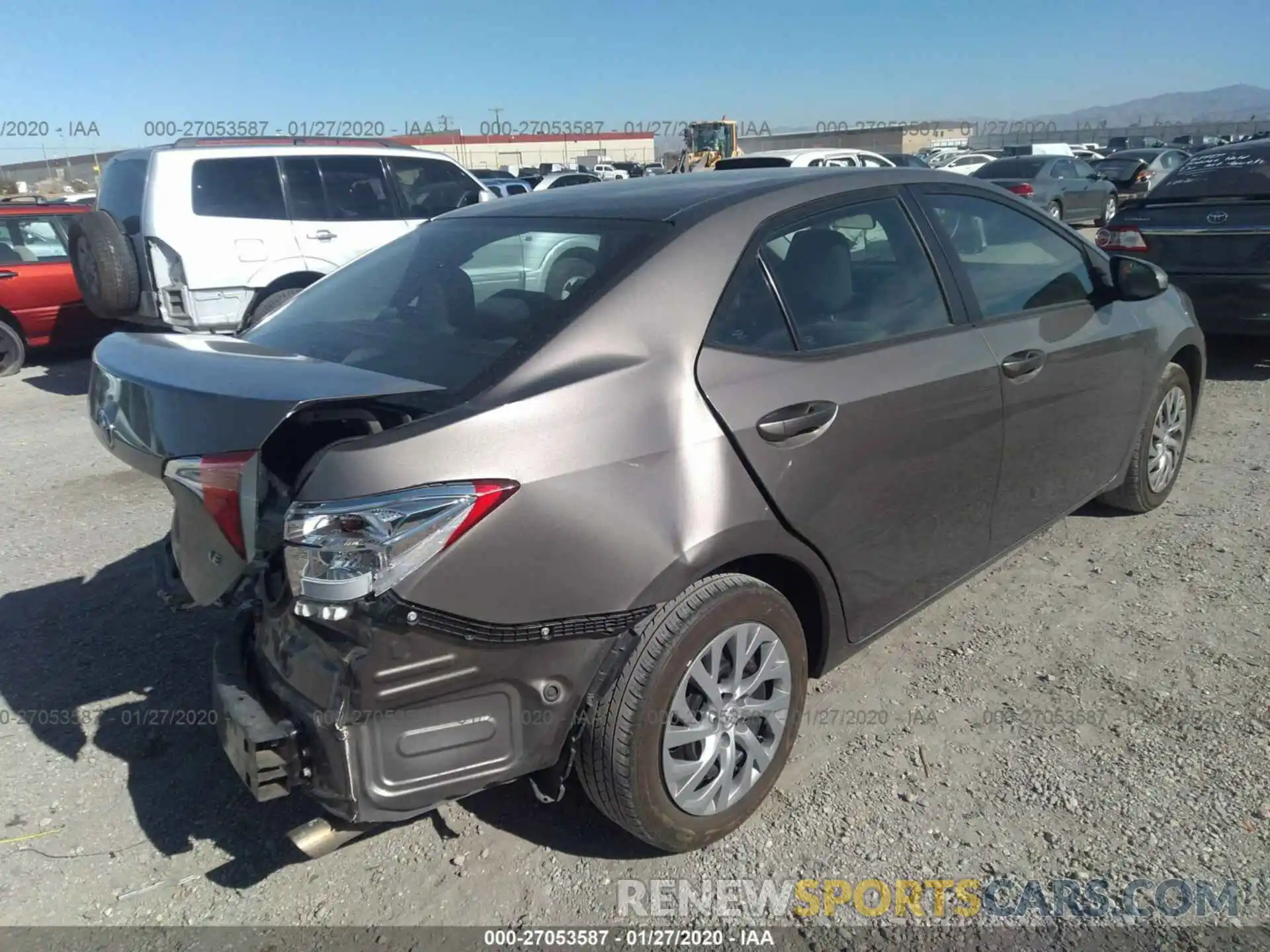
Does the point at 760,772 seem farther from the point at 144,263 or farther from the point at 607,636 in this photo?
the point at 144,263

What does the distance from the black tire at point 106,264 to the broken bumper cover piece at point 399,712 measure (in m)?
6.40

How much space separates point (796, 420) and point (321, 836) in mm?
1566

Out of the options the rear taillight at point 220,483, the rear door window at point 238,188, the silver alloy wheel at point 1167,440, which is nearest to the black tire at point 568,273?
the rear taillight at point 220,483

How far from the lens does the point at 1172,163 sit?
930 inches

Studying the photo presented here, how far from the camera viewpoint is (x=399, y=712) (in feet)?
6.78

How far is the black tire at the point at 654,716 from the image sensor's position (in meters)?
2.28

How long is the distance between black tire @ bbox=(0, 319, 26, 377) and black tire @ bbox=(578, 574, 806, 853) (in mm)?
9114

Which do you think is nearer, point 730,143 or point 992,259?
point 992,259

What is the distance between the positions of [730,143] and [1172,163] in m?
15.8

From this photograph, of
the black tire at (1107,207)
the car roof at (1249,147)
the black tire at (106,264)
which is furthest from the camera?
the black tire at (1107,207)

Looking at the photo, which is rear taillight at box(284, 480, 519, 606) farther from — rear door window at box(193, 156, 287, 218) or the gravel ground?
rear door window at box(193, 156, 287, 218)

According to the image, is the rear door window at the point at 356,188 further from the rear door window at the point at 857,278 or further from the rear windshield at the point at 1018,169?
the rear windshield at the point at 1018,169

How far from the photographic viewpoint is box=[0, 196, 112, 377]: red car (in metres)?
9.03

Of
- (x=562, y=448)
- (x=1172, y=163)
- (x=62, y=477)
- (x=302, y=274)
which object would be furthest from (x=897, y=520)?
(x=1172, y=163)
